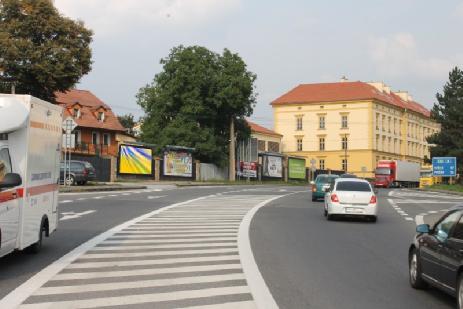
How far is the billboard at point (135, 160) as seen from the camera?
56562 millimetres

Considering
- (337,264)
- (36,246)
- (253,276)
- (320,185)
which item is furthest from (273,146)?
(253,276)

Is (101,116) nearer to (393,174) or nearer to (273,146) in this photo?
(393,174)

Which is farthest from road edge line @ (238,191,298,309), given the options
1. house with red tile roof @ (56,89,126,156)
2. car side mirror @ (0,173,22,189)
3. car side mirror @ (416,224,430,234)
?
house with red tile roof @ (56,89,126,156)

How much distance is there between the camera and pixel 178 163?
211 feet

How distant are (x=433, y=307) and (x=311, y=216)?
1566 centimetres

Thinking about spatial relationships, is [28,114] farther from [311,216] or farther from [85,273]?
[311,216]

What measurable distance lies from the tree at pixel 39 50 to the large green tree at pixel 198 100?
26.4 m

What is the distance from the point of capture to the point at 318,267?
11.3 metres

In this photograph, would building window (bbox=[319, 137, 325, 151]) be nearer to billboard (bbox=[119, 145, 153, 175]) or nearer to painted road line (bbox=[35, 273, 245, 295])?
billboard (bbox=[119, 145, 153, 175])

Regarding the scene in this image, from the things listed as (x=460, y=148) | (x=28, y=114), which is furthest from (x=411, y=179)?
(x=28, y=114)

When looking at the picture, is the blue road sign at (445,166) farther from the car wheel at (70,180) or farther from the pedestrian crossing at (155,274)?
the pedestrian crossing at (155,274)

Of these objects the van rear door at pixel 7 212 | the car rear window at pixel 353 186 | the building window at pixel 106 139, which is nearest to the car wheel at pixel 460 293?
the van rear door at pixel 7 212

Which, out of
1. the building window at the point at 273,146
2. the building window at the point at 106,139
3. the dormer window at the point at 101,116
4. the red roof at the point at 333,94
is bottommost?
the building window at the point at 106,139

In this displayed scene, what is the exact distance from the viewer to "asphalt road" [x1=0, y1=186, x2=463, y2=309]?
8.56 meters
